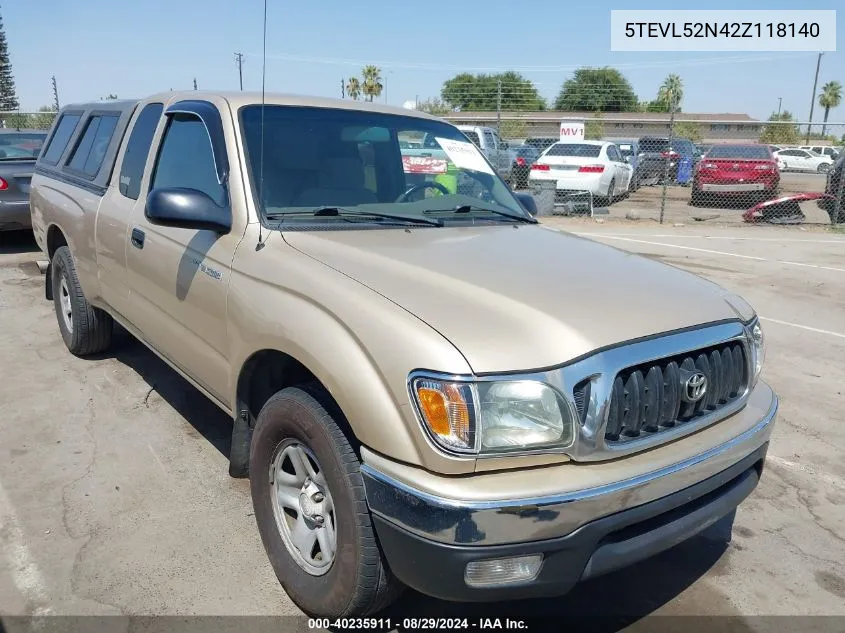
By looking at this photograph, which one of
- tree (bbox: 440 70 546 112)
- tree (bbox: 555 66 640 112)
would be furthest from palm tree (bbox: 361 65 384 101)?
tree (bbox: 440 70 546 112)

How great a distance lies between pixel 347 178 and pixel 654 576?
2.27 meters

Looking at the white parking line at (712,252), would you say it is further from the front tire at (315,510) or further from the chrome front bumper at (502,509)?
the front tire at (315,510)

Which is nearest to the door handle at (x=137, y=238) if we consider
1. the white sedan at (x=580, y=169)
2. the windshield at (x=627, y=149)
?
the white sedan at (x=580, y=169)

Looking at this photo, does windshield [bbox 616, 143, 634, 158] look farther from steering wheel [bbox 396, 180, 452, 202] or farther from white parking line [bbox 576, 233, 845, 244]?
steering wheel [bbox 396, 180, 452, 202]

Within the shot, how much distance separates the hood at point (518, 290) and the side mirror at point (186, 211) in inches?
14.3

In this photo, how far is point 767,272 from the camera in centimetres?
919

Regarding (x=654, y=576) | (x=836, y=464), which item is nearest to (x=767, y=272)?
(x=836, y=464)

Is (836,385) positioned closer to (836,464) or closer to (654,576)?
(836,464)

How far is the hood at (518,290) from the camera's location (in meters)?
2.12

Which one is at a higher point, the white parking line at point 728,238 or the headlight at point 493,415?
the headlight at point 493,415

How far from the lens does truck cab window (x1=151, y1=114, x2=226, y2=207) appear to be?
10.9 ft

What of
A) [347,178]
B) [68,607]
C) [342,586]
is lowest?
[68,607]

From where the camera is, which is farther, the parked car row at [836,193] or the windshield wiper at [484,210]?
the parked car row at [836,193]

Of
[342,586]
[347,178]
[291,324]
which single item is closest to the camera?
[342,586]
